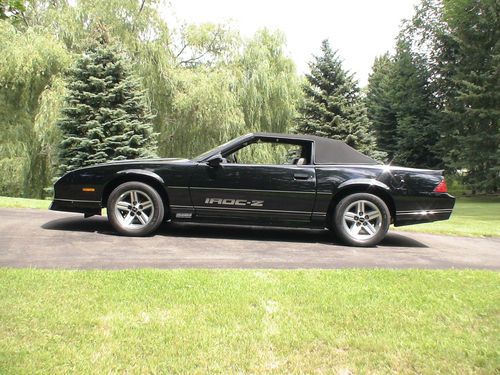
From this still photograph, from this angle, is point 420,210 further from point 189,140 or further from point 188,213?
point 189,140

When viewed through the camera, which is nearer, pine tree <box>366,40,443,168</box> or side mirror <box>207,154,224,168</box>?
side mirror <box>207,154,224,168</box>

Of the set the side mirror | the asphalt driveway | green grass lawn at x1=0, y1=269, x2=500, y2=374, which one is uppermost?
the side mirror

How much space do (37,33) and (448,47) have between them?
2676cm

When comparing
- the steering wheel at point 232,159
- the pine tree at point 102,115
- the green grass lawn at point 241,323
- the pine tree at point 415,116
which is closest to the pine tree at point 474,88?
the pine tree at point 415,116

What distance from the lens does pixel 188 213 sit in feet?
18.6

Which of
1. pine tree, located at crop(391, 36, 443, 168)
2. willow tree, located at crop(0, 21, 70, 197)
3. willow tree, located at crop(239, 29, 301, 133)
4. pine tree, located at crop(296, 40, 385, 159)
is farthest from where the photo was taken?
pine tree, located at crop(391, 36, 443, 168)

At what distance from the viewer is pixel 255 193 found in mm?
5605

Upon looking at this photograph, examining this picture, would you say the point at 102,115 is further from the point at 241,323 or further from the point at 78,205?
the point at 241,323

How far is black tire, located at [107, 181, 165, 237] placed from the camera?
5555mm

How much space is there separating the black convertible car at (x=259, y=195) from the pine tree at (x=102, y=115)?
374 inches

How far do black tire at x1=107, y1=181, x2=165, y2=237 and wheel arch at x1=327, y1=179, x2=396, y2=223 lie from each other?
2.26 meters

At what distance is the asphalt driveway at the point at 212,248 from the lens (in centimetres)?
429

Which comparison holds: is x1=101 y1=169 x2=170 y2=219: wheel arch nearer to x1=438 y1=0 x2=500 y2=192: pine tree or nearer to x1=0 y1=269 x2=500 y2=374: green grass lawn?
x1=0 y1=269 x2=500 y2=374: green grass lawn

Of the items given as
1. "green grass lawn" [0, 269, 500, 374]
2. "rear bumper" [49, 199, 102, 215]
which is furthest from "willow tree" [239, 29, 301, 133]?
"green grass lawn" [0, 269, 500, 374]
